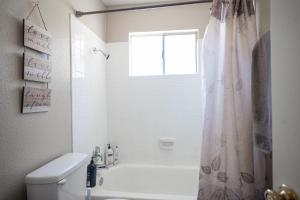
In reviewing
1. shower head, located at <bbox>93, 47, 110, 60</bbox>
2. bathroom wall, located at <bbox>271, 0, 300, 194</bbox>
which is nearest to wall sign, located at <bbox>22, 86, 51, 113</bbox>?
shower head, located at <bbox>93, 47, 110, 60</bbox>

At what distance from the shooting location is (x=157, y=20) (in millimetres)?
2742

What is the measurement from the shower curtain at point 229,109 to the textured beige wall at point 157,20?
1.09m

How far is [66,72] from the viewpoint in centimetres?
180

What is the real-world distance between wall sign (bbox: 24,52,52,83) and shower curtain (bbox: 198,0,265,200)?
1.12 m

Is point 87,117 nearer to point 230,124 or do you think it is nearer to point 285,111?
point 230,124

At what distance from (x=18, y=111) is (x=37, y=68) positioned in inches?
12.1

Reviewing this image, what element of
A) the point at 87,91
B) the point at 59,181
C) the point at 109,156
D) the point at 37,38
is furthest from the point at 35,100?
the point at 109,156

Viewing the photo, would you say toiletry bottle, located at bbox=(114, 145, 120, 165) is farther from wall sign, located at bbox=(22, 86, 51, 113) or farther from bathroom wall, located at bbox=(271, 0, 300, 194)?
bathroom wall, located at bbox=(271, 0, 300, 194)

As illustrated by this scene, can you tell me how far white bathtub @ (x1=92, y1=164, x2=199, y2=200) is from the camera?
256 centimetres

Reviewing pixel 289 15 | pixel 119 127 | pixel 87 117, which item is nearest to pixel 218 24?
pixel 289 15

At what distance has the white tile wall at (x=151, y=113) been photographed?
266 cm

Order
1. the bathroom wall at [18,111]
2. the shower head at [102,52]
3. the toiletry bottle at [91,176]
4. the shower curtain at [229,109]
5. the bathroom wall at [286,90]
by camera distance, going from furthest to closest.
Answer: the shower head at [102,52]
the toiletry bottle at [91,176]
the shower curtain at [229,109]
the bathroom wall at [18,111]
the bathroom wall at [286,90]

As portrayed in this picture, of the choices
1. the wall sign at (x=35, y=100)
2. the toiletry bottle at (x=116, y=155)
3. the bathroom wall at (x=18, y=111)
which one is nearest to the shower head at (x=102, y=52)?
the bathroom wall at (x=18, y=111)

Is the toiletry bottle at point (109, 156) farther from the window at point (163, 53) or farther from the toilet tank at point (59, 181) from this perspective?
the toilet tank at point (59, 181)
